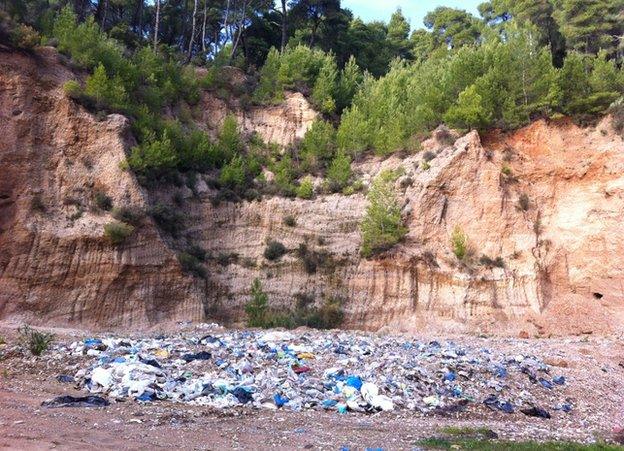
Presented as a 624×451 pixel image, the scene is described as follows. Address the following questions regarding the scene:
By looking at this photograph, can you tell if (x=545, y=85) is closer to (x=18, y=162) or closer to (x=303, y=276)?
(x=303, y=276)

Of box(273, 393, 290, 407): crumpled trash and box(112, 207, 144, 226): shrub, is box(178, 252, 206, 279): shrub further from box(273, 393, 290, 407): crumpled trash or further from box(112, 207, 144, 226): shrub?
box(273, 393, 290, 407): crumpled trash

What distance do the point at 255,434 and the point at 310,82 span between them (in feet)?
97.3

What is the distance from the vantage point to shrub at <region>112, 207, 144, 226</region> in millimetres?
25186

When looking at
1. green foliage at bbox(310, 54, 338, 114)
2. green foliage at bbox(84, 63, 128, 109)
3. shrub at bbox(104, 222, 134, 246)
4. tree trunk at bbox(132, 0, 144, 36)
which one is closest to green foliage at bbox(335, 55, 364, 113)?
green foliage at bbox(310, 54, 338, 114)

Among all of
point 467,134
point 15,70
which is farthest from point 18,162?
point 467,134

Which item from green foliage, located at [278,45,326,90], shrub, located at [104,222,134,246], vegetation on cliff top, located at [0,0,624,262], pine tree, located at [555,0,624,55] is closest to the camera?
shrub, located at [104,222,134,246]

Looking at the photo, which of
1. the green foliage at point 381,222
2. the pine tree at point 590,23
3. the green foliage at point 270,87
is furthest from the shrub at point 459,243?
the pine tree at point 590,23

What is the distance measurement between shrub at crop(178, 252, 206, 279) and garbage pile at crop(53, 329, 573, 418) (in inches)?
406

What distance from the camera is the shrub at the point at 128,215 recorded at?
25186 millimetres

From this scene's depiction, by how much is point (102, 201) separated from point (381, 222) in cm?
1284

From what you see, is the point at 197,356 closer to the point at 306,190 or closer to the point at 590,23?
the point at 306,190

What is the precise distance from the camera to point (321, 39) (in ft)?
139

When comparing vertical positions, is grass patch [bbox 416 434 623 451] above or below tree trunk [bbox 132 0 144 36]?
below

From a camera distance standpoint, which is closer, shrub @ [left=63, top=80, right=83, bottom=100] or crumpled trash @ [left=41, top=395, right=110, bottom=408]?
crumpled trash @ [left=41, top=395, right=110, bottom=408]
